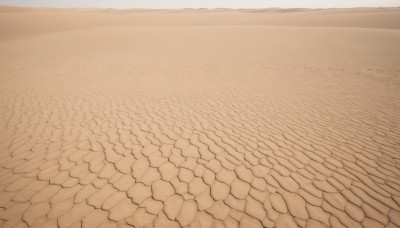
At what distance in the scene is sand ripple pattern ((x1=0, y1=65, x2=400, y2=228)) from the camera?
264 cm

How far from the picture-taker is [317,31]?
1922 cm

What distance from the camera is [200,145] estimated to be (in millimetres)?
3986

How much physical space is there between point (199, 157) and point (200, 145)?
1.30 ft

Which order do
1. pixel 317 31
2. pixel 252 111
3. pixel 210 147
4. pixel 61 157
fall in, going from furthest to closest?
pixel 317 31
pixel 252 111
pixel 210 147
pixel 61 157

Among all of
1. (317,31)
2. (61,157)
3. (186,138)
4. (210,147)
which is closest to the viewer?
(61,157)

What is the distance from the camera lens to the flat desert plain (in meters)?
2.67

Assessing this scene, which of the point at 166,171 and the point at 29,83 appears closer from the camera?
the point at 166,171

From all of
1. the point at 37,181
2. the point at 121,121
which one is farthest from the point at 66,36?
the point at 37,181

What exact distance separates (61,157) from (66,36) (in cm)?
1850

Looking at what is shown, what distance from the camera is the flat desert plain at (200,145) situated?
267 centimetres

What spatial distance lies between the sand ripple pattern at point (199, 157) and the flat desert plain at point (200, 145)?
0.02m

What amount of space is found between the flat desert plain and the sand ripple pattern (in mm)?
19

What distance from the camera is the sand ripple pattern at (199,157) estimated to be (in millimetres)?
2643

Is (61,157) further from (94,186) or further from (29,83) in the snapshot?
(29,83)
